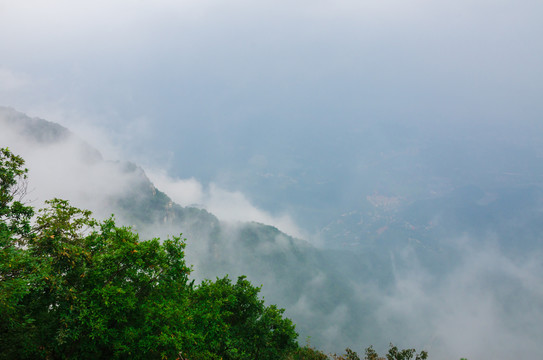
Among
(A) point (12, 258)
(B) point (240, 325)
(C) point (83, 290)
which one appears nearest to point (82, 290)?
(C) point (83, 290)

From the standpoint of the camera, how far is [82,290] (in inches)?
635

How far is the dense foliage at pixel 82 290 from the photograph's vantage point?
47.1 feet

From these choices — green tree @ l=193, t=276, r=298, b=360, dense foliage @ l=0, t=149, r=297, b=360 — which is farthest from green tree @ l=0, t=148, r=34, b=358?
green tree @ l=193, t=276, r=298, b=360

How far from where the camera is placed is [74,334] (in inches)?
590

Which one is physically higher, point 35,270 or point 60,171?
point 60,171

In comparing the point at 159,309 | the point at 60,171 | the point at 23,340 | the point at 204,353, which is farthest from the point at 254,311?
the point at 60,171

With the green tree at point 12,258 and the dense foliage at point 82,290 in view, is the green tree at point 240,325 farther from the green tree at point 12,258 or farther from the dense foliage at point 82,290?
the green tree at point 12,258

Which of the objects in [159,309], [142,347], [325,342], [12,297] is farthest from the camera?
[325,342]

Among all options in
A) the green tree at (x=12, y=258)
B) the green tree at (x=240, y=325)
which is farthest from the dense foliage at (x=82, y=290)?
the green tree at (x=240, y=325)

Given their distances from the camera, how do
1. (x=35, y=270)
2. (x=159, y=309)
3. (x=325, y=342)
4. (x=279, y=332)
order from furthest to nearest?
1. (x=325, y=342)
2. (x=279, y=332)
3. (x=159, y=309)
4. (x=35, y=270)

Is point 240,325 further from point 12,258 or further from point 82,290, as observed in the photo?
point 12,258

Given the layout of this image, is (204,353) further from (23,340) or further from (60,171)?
(60,171)

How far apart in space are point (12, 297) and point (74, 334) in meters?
3.75

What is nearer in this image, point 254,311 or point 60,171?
point 254,311
